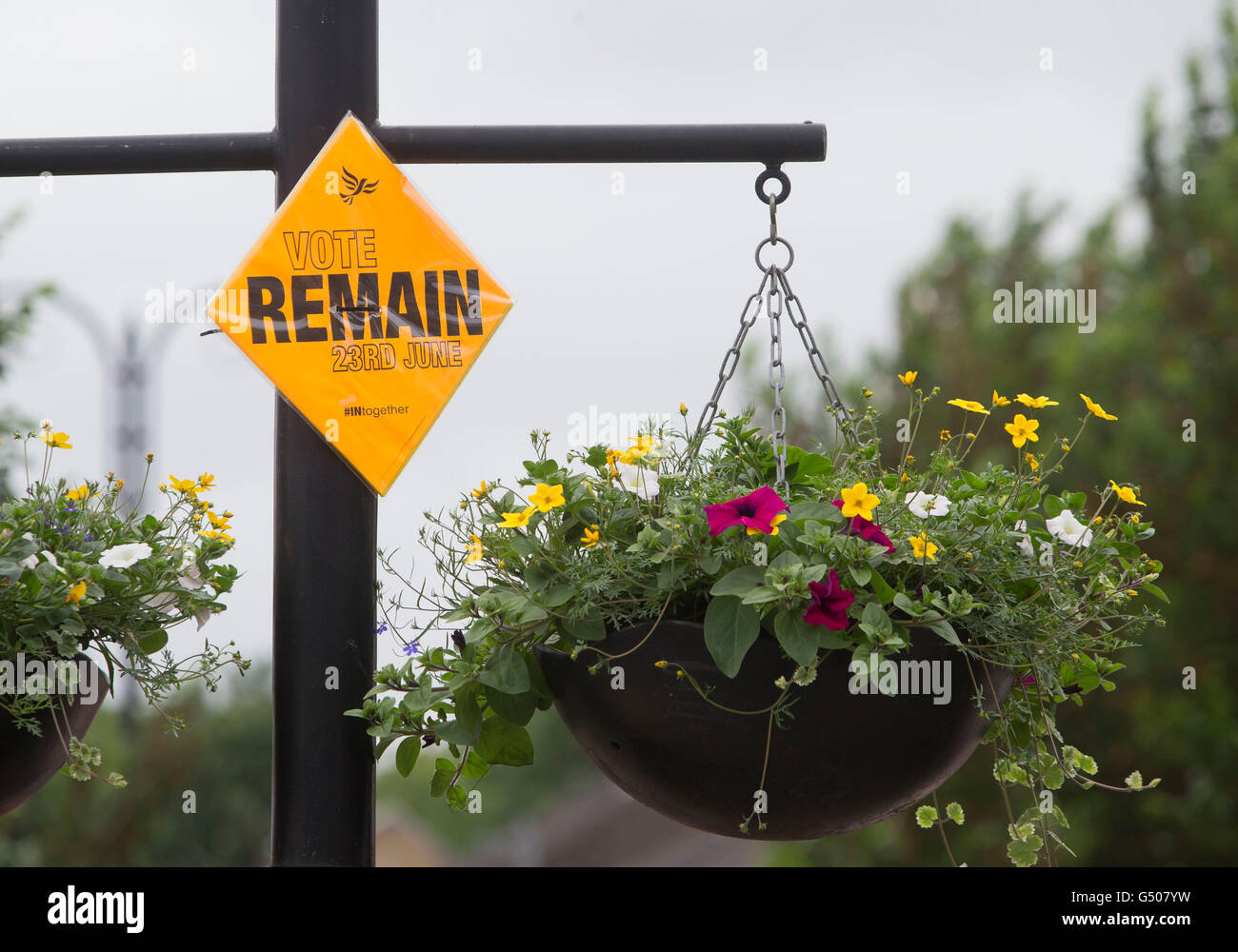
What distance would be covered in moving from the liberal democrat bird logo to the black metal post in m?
0.06

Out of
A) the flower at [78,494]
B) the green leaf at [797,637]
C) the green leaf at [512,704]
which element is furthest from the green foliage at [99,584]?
the green leaf at [797,637]

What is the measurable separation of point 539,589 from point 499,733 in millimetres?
211

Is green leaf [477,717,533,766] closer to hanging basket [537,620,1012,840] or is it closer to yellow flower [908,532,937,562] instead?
hanging basket [537,620,1012,840]

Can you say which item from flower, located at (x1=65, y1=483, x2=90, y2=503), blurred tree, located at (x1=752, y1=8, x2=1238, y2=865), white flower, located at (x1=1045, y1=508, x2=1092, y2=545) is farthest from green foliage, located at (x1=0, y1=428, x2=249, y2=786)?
blurred tree, located at (x1=752, y1=8, x2=1238, y2=865)

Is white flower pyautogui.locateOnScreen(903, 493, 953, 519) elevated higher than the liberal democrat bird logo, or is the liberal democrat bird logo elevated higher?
the liberal democrat bird logo

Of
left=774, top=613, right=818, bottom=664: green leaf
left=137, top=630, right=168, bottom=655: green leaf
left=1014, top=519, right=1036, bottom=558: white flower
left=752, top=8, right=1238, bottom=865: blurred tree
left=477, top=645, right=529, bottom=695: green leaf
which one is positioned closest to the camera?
left=774, top=613, right=818, bottom=664: green leaf

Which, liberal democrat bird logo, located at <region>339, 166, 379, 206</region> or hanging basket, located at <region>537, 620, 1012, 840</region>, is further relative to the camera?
liberal democrat bird logo, located at <region>339, 166, 379, 206</region>

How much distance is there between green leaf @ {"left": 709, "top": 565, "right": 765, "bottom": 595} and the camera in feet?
4.35

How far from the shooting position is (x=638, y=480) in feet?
4.96

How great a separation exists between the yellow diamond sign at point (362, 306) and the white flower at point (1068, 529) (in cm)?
80

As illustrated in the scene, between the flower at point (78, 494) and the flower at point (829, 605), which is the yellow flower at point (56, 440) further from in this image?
the flower at point (829, 605)

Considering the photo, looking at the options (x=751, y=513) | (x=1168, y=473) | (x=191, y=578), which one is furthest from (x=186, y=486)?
(x=1168, y=473)

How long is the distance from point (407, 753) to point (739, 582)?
50cm
